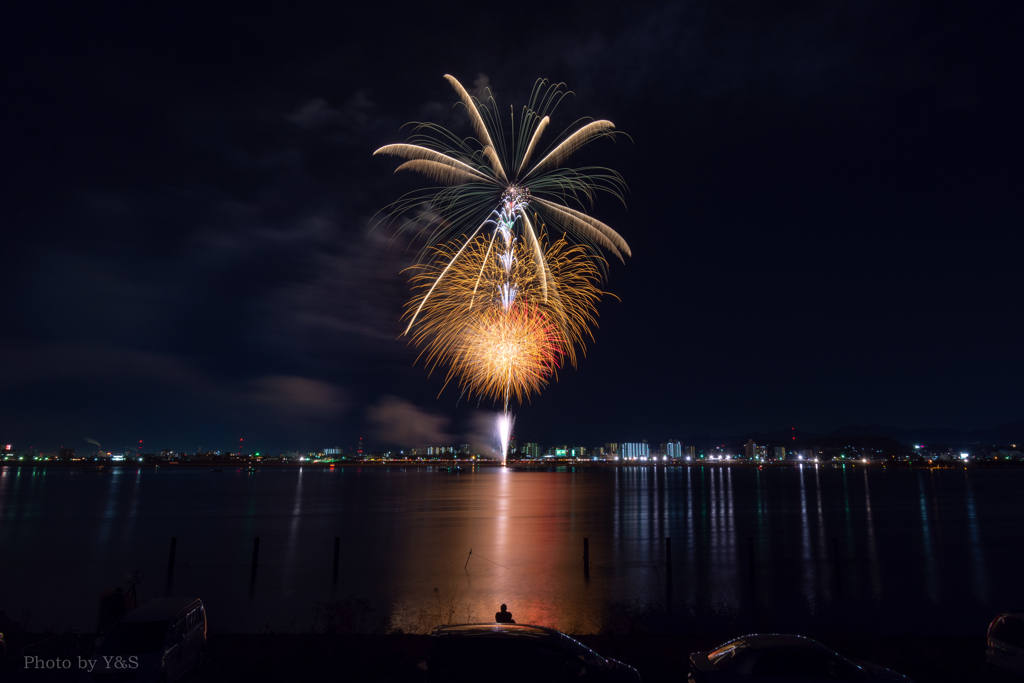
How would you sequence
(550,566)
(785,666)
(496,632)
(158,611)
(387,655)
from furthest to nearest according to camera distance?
(550,566)
(387,655)
(158,611)
(785,666)
(496,632)

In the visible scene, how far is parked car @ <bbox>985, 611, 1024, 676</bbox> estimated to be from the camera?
10906 mm

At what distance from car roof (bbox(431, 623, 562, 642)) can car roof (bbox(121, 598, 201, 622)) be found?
5.72 meters

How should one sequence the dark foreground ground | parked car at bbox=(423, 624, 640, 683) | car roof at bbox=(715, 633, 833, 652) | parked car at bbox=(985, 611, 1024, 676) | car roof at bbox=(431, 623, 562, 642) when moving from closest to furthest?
parked car at bbox=(423, 624, 640, 683), car roof at bbox=(431, 623, 562, 642), car roof at bbox=(715, 633, 833, 652), parked car at bbox=(985, 611, 1024, 676), the dark foreground ground

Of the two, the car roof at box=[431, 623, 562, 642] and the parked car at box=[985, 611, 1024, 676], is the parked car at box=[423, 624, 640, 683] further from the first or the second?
the parked car at box=[985, 611, 1024, 676]

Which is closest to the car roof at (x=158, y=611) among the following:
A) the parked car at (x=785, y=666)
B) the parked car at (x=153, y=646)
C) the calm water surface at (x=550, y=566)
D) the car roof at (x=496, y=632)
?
the parked car at (x=153, y=646)

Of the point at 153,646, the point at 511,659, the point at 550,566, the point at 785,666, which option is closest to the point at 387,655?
the point at 153,646

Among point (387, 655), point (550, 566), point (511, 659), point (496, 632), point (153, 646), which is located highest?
point (496, 632)

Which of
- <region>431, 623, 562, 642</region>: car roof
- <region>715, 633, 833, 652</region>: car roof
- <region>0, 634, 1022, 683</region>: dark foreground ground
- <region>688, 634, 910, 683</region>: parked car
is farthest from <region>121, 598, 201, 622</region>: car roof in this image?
<region>715, 633, 833, 652</region>: car roof

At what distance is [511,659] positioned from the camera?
846 cm

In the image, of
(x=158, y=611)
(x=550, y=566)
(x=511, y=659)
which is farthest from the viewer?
(x=550, y=566)

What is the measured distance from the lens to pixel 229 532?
45.3 meters

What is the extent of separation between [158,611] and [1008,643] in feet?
54.6

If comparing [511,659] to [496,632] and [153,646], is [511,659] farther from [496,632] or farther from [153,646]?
[153,646]

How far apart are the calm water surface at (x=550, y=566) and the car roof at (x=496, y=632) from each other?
30.6 feet
